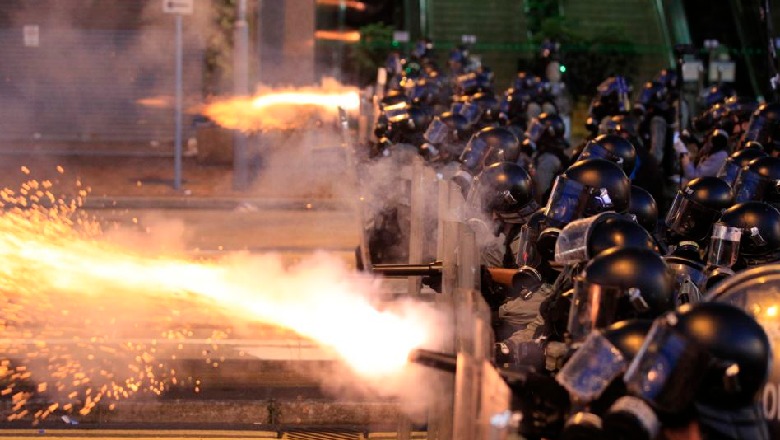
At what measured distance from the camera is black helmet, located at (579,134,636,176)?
9406mm

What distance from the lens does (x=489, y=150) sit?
9.96 meters

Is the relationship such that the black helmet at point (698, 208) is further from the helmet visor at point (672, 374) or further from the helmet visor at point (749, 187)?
the helmet visor at point (672, 374)

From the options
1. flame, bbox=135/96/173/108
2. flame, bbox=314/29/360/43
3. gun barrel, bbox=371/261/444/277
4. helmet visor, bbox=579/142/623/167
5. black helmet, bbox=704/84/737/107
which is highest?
flame, bbox=314/29/360/43

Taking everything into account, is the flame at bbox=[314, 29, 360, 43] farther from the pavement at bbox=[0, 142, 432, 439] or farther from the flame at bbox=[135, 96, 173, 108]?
the pavement at bbox=[0, 142, 432, 439]

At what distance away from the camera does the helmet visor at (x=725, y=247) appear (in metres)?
6.37

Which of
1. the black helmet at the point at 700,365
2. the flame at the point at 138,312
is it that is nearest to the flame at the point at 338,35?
the flame at the point at 138,312

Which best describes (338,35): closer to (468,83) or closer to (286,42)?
(286,42)

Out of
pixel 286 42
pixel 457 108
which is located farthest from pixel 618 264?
pixel 286 42

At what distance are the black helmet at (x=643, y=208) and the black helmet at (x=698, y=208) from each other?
348 mm

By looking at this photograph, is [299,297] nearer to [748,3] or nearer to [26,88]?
[26,88]

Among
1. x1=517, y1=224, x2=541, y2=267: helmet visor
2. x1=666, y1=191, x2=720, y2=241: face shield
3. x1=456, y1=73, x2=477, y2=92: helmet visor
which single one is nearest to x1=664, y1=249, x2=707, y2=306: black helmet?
x1=666, y1=191, x2=720, y2=241: face shield

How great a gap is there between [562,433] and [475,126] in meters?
9.28

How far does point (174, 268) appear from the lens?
12352 mm

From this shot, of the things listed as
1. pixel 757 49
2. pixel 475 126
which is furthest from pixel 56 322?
pixel 757 49
